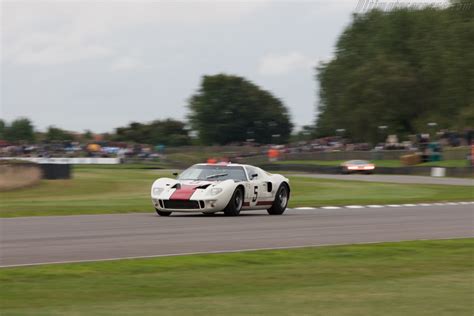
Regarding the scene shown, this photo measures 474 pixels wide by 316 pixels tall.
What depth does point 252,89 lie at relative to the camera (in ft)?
490

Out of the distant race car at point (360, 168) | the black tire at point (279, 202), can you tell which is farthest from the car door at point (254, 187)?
the distant race car at point (360, 168)

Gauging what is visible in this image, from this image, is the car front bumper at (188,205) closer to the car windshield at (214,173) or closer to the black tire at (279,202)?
the car windshield at (214,173)

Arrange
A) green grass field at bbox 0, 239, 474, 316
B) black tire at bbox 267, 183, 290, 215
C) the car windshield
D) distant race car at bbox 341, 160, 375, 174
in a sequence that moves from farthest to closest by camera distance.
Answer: distant race car at bbox 341, 160, 375, 174
black tire at bbox 267, 183, 290, 215
the car windshield
green grass field at bbox 0, 239, 474, 316

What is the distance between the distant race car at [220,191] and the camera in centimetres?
1811

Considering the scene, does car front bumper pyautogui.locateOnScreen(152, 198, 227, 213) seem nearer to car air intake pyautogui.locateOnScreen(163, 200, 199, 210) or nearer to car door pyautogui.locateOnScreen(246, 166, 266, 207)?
car air intake pyautogui.locateOnScreen(163, 200, 199, 210)

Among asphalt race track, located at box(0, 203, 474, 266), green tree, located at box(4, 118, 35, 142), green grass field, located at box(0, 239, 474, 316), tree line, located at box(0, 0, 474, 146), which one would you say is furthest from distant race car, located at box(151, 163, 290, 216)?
green tree, located at box(4, 118, 35, 142)

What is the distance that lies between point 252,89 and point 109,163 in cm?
7373

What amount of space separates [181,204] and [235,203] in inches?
50.2

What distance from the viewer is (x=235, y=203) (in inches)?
740

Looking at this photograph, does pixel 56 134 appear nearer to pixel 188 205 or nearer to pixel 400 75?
pixel 400 75

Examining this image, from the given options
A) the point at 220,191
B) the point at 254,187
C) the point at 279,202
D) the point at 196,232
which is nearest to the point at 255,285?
the point at 196,232

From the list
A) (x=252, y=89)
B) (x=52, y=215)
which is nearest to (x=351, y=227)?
(x=52, y=215)

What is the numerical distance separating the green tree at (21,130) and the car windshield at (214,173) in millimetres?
141622

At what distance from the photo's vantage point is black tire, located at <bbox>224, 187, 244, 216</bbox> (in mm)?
18656
